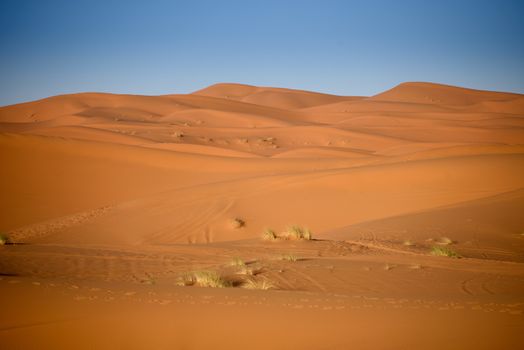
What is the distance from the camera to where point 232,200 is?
693 inches

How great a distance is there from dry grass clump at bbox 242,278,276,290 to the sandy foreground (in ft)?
0.14

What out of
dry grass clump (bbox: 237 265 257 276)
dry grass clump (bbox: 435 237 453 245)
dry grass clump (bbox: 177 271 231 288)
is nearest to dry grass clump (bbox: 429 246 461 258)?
dry grass clump (bbox: 435 237 453 245)

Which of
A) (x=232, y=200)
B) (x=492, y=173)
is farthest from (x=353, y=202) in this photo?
(x=492, y=173)

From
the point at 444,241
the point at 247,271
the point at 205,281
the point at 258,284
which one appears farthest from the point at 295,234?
the point at 205,281

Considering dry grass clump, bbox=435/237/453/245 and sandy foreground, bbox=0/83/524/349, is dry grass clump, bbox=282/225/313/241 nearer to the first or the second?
sandy foreground, bbox=0/83/524/349

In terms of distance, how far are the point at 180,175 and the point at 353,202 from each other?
31.3ft

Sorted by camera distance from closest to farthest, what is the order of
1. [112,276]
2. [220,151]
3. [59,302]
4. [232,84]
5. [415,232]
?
[59,302] < [112,276] < [415,232] < [220,151] < [232,84]

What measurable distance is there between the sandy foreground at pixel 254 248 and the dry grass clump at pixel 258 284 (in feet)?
0.14

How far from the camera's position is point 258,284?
7.02 meters

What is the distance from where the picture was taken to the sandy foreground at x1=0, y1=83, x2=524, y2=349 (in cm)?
427

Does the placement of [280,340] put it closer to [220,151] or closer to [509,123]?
[220,151]

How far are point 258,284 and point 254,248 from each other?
397 centimetres

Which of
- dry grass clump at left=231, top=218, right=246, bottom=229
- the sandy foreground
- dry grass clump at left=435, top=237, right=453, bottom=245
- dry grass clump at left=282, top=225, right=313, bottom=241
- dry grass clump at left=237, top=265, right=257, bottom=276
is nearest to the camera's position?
the sandy foreground

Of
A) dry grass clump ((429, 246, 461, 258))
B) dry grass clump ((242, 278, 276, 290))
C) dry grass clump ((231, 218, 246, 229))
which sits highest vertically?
dry grass clump ((242, 278, 276, 290))
